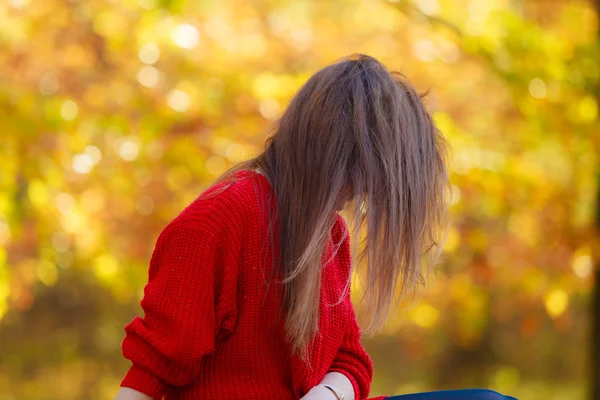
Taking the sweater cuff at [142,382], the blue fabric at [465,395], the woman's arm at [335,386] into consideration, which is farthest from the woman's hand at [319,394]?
the sweater cuff at [142,382]

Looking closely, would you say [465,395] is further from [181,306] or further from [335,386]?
[181,306]

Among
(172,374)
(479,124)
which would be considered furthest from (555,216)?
(172,374)

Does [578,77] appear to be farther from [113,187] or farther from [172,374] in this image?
[172,374]

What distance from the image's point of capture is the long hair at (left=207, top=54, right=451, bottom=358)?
4.94 ft

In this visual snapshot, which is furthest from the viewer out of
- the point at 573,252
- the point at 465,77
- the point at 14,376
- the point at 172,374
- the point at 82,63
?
the point at 14,376

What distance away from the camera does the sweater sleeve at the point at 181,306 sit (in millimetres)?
1435

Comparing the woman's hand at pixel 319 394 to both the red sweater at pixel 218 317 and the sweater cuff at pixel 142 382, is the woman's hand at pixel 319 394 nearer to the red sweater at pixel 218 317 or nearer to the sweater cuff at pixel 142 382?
the red sweater at pixel 218 317

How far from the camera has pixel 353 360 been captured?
5.57 feet

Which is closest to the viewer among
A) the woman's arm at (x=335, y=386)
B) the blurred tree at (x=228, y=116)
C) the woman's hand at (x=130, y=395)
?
the woman's hand at (x=130, y=395)

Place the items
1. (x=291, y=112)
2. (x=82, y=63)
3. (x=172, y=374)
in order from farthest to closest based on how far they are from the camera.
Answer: (x=82, y=63) < (x=291, y=112) < (x=172, y=374)

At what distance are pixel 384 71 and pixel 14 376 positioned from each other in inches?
244

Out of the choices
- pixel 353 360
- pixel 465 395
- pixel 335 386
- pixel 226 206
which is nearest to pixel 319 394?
pixel 335 386

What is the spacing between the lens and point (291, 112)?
1.57 m

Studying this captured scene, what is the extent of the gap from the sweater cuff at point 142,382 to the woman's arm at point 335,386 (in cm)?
29
